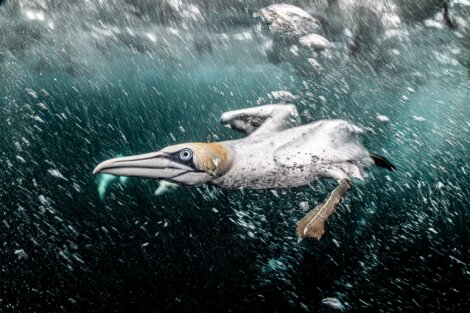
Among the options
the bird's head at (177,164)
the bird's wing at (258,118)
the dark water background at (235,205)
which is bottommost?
the dark water background at (235,205)

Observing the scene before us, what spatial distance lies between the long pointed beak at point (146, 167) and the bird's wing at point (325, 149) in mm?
1369

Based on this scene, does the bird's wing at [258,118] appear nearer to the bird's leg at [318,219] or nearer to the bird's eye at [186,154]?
the bird's leg at [318,219]

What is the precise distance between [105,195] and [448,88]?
15460 millimetres

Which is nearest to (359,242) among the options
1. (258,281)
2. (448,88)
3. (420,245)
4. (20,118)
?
(420,245)

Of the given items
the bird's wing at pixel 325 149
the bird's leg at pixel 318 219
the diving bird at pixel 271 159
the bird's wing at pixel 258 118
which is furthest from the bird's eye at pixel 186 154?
the bird's wing at pixel 258 118

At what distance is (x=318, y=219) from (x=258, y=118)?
1.99m

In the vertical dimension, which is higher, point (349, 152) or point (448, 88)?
point (349, 152)

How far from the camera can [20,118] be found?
51.8 ft

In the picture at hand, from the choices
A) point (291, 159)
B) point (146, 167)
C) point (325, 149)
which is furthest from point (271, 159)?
point (146, 167)

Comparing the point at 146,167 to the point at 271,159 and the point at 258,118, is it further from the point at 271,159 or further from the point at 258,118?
the point at 258,118

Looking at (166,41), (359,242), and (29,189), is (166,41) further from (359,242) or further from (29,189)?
(359,242)

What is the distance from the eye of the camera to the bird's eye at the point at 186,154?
13.0ft

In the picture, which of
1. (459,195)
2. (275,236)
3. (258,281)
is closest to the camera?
(258,281)

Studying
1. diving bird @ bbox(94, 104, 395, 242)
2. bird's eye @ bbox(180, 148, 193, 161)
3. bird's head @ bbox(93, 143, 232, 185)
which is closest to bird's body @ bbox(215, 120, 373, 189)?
diving bird @ bbox(94, 104, 395, 242)
